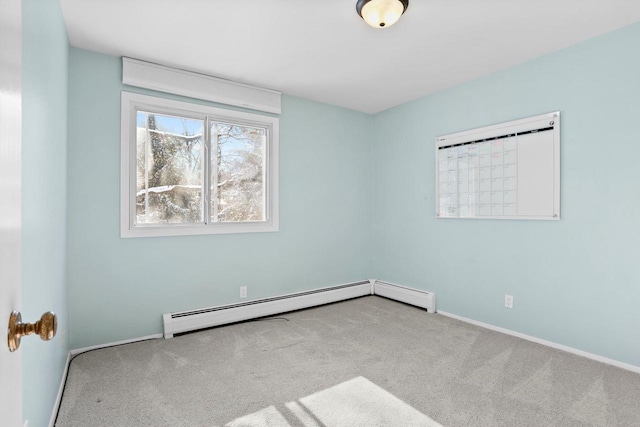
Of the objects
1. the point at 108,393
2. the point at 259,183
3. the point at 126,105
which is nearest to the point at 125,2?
the point at 126,105

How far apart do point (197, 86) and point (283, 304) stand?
→ 7.75 ft

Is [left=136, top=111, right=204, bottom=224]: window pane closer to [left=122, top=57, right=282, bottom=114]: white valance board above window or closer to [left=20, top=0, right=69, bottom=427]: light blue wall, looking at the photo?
[left=122, top=57, right=282, bottom=114]: white valance board above window

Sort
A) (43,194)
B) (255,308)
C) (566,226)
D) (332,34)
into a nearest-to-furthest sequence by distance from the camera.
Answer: (43,194) → (332,34) → (566,226) → (255,308)

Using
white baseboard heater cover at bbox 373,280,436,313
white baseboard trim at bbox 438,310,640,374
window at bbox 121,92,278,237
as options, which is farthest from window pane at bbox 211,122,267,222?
white baseboard trim at bbox 438,310,640,374

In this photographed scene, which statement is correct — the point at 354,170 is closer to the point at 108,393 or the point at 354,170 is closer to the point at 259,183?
the point at 259,183

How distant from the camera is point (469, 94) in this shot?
11.1 feet

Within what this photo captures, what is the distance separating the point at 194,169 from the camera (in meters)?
3.25

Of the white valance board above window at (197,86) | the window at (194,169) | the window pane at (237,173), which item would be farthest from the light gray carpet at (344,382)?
the white valance board above window at (197,86)

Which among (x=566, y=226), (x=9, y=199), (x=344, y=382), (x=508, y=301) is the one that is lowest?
(x=344, y=382)

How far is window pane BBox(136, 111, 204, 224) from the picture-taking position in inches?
118

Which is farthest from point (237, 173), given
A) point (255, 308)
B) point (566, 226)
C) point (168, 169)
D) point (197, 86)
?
point (566, 226)

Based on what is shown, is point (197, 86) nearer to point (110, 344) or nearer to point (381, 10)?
point (381, 10)

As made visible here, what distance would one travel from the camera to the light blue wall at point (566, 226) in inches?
94.3

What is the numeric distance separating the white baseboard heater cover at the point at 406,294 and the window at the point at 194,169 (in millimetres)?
1613
